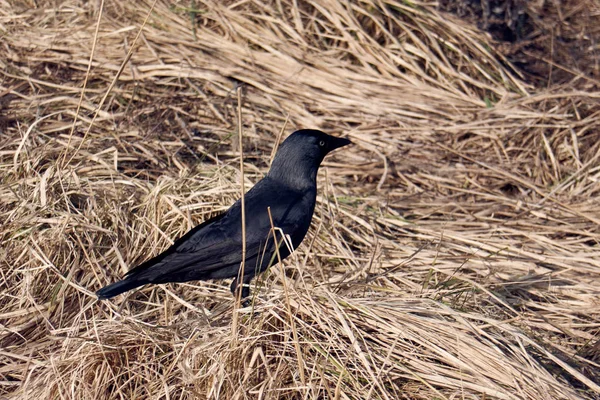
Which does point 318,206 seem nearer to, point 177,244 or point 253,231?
point 253,231

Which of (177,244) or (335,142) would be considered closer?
(177,244)

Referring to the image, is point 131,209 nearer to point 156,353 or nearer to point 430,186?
point 156,353

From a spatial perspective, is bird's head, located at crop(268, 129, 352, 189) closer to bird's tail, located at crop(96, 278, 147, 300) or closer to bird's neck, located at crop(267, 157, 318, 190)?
bird's neck, located at crop(267, 157, 318, 190)

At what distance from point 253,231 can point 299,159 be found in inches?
19.2

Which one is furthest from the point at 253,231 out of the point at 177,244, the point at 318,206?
the point at 318,206

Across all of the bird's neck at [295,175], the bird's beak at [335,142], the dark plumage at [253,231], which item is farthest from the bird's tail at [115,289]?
the bird's beak at [335,142]


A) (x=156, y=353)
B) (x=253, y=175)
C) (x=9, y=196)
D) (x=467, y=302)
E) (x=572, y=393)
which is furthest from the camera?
(x=253, y=175)

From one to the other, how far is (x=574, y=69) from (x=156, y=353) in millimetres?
4222

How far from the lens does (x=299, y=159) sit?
376cm

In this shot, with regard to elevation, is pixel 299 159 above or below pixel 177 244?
above

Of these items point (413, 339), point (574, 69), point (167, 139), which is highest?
point (413, 339)

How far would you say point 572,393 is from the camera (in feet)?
8.60

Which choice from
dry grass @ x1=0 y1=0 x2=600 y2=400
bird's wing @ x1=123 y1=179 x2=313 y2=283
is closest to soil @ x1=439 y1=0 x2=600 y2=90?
dry grass @ x1=0 y1=0 x2=600 y2=400

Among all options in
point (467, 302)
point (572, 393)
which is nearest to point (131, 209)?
point (467, 302)
